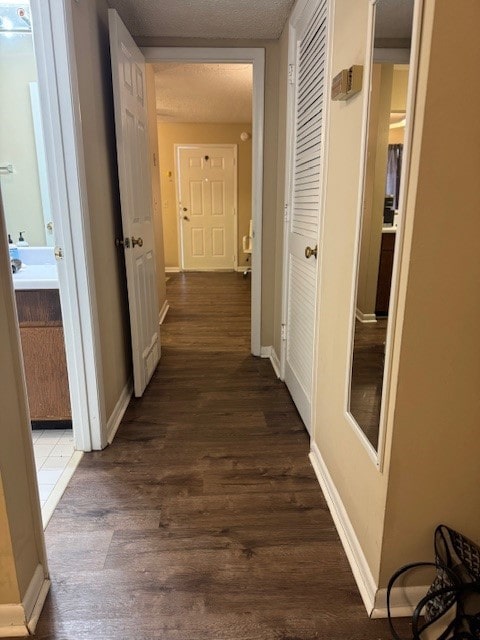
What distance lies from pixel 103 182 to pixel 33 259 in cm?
66

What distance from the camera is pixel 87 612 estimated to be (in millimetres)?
1210

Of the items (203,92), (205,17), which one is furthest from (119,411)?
(203,92)

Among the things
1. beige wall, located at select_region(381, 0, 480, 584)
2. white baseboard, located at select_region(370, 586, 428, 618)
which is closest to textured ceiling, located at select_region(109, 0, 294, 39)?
beige wall, located at select_region(381, 0, 480, 584)

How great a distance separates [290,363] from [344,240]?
50.1 inches

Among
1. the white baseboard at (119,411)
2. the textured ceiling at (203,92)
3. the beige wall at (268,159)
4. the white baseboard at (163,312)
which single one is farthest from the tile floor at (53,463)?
the textured ceiling at (203,92)

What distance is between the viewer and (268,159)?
2.90 m

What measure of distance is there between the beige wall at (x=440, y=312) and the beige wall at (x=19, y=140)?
2283mm

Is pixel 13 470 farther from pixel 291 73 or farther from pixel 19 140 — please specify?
pixel 291 73

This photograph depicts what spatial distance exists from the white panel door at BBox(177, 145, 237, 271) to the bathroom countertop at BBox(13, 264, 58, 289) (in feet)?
16.9

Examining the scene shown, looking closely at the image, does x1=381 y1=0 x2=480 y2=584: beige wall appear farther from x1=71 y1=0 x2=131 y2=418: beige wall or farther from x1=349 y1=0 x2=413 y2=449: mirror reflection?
x1=71 y1=0 x2=131 y2=418: beige wall

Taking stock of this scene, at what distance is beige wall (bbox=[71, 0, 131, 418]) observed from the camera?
6.04ft

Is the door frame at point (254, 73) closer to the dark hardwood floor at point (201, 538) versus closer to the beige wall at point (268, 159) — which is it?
the beige wall at point (268, 159)

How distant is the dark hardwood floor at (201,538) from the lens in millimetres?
1184

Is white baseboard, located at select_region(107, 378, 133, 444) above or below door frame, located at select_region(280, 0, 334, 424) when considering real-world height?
below
